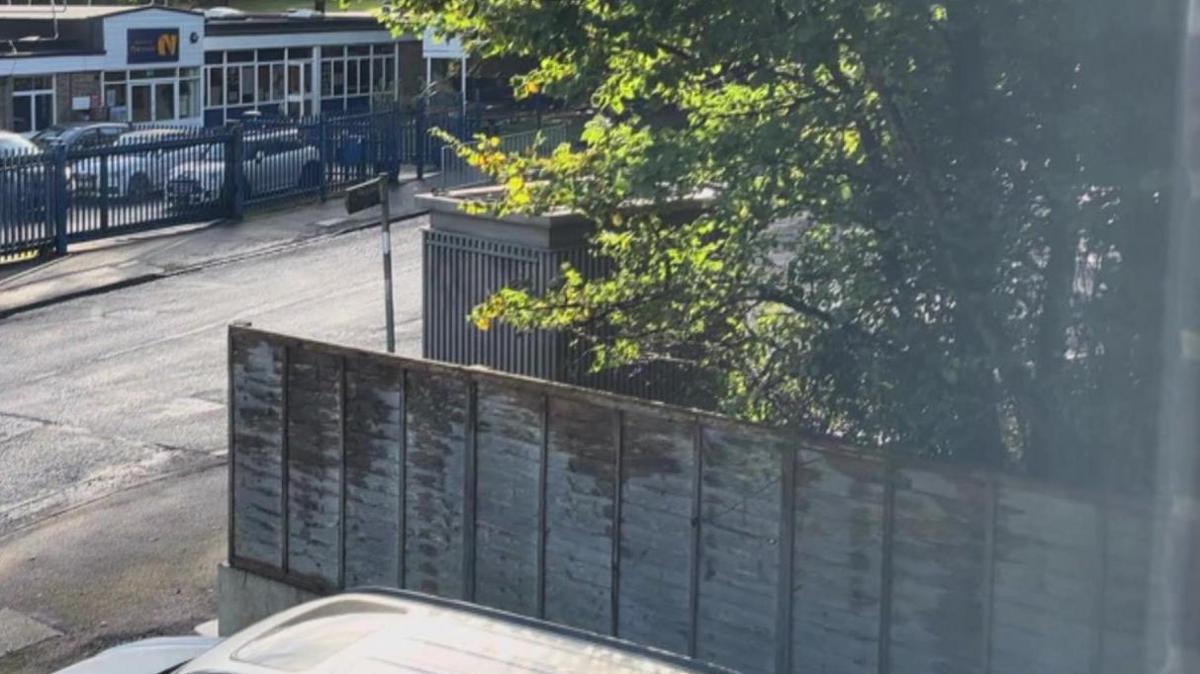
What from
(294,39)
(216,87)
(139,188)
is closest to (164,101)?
(216,87)

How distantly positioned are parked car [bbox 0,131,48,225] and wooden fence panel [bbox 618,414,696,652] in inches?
718

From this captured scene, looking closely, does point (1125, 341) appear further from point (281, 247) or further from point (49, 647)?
point (281, 247)

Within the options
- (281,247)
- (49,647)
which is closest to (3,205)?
(281,247)

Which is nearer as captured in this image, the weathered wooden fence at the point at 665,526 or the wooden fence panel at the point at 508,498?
the weathered wooden fence at the point at 665,526

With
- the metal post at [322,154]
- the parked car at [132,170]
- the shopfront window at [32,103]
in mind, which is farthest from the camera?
the shopfront window at [32,103]

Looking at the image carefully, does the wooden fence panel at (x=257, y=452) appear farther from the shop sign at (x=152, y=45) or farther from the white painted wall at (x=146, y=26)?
the shop sign at (x=152, y=45)

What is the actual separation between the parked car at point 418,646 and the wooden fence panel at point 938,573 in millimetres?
2777

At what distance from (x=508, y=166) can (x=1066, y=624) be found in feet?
11.8

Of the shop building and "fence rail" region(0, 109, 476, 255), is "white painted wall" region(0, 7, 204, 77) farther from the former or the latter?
"fence rail" region(0, 109, 476, 255)

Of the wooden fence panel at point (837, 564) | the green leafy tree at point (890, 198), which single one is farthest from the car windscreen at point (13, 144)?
the wooden fence panel at point (837, 564)

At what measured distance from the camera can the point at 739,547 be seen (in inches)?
331

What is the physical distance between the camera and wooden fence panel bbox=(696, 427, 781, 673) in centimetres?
829

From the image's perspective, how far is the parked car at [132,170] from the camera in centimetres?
2645

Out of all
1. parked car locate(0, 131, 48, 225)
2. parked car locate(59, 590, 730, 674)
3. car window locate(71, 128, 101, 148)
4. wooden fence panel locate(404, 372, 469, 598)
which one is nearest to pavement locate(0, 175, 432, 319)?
parked car locate(0, 131, 48, 225)
